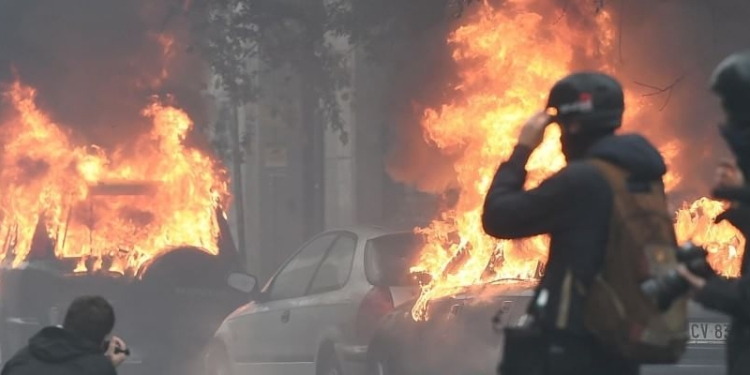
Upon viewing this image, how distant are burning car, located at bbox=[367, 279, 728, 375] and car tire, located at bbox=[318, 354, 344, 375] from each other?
1.67 metres

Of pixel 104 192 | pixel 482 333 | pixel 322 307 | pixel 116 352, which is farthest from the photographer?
pixel 104 192

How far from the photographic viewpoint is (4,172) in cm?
1869

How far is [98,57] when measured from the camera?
63.5 ft

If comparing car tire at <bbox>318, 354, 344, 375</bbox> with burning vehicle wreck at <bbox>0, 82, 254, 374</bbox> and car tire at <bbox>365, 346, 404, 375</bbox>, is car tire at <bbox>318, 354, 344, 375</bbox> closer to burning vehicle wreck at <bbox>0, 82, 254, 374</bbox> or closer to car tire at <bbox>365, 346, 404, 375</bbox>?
car tire at <bbox>365, 346, 404, 375</bbox>

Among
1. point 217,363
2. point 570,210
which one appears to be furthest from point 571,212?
point 217,363

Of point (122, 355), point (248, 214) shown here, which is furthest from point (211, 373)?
point (248, 214)

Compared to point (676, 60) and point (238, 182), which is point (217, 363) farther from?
point (238, 182)

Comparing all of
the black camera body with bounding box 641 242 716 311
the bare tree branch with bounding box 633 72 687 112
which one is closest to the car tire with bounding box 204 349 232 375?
the bare tree branch with bounding box 633 72 687 112

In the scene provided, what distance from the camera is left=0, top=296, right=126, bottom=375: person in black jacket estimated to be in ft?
19.6

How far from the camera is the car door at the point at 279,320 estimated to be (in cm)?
1305

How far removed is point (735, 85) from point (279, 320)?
29.6ft

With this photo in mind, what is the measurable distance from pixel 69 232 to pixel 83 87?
452cm

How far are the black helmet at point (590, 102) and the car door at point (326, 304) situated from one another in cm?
753

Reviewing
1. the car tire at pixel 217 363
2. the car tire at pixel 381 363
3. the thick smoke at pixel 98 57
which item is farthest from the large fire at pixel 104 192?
the car tire at pixel 381 363
